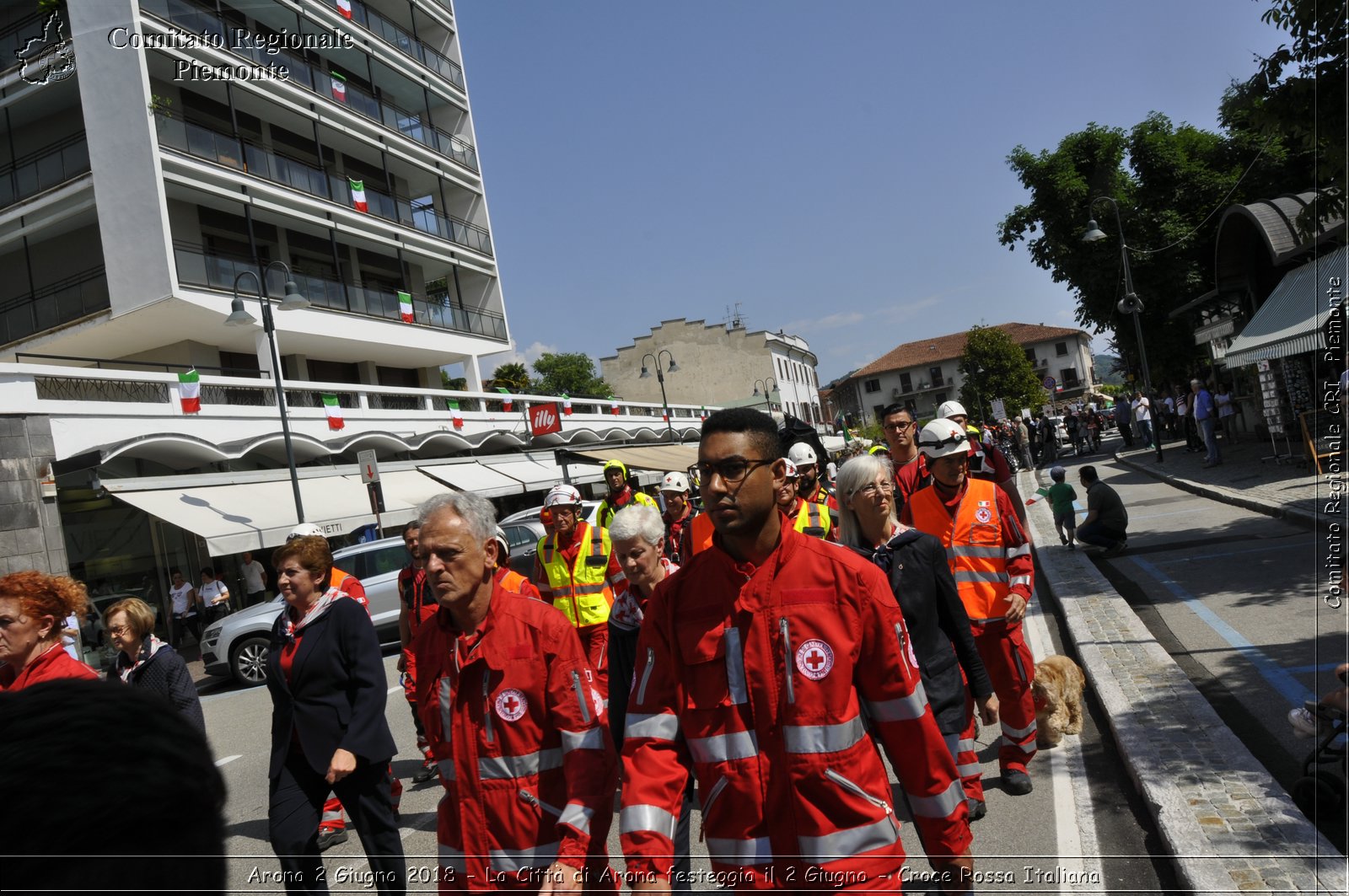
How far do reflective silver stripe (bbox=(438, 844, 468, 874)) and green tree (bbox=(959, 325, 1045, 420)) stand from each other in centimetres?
7358

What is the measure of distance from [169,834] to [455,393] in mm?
28961

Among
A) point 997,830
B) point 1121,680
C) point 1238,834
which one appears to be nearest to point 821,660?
point 1238,834

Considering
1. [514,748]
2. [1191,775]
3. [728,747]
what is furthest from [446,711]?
[1191,775]

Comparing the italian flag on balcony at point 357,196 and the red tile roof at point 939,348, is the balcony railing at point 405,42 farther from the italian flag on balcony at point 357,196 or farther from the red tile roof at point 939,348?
the red tile roof at point 939,348

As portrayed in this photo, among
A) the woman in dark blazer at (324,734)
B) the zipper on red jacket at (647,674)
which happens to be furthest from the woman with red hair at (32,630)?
the zipper on red jacket at (647,674)

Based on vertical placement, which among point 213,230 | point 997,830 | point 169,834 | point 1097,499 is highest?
point 213,230

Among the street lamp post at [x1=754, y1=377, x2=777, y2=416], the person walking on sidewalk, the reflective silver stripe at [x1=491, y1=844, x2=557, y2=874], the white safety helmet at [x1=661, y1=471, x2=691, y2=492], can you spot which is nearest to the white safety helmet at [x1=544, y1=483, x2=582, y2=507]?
the white safety helmet at [x1=661, y1=471, x2=691, y2=492]

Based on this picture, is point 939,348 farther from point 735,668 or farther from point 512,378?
point 735,668

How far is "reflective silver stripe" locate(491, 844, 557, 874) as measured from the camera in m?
2.81

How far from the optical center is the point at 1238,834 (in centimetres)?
380

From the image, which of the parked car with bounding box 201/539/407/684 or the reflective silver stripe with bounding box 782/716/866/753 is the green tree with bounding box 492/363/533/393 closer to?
the parked car with bounding box 201/539/407/684

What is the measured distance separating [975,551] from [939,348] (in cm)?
10163

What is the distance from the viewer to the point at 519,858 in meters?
2.81

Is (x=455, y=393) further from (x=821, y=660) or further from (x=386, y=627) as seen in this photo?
(x=821, y=660)
